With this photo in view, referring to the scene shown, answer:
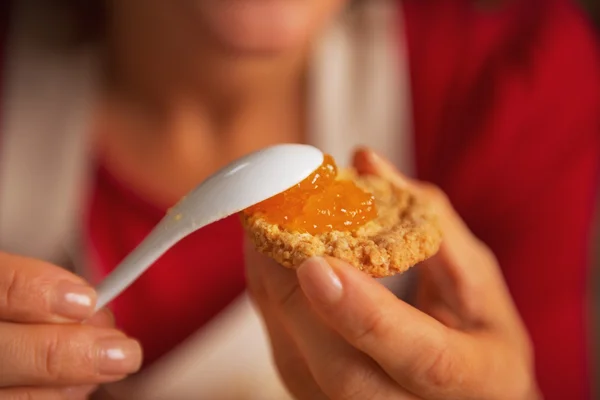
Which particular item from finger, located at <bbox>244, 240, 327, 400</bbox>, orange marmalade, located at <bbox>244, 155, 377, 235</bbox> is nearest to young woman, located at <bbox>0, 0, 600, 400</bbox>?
finger, located at <bbox>244, 240, 327, 400</bbox>

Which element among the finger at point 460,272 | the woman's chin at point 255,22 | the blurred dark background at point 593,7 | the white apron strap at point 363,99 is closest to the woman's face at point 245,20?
the woman's chin at point 255,22

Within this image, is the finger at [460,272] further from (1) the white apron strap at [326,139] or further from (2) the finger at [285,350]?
(1) the white apron strap at [326,139]

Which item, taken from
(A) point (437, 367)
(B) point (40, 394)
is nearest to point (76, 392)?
(B) point (40, 394)

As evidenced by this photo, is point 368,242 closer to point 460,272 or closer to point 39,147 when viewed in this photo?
point 460,272

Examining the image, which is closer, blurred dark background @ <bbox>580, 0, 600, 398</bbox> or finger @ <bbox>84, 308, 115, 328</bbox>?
finger @ <bbox>84, 308, 115, 328</bbox>

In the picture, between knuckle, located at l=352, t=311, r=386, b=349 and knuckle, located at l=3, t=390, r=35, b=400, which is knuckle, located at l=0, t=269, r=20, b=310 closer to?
knuckle, located at l=3, t=390, r=35, b=400
